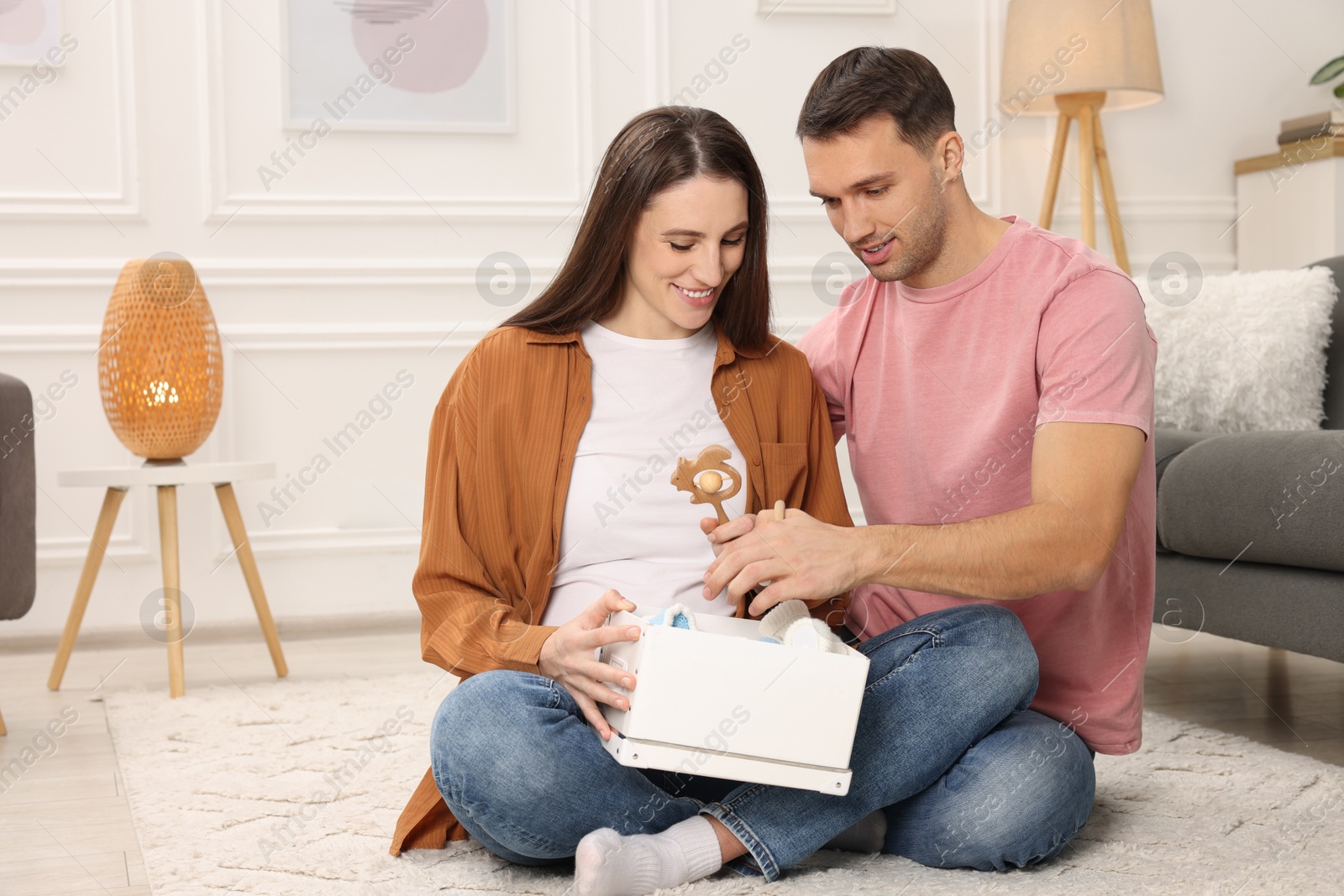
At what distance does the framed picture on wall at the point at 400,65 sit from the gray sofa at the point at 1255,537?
1920mm

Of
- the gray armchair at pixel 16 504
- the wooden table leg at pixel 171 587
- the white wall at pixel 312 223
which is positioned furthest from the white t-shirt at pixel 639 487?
the white wall at pixel 312 223

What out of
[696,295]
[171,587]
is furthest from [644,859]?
[171,587]

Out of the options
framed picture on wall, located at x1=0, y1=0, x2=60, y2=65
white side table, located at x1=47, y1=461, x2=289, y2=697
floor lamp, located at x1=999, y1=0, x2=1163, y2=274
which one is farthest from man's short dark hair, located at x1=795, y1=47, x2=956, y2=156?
framed picture on wall, located at x1=0, y1=0, x2=60, y2=65

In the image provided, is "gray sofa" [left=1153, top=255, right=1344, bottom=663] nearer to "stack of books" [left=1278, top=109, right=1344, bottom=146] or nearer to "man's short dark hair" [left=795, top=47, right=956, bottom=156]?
"man's short dark hair" [left=795, top=47, right=956, bottom=156]

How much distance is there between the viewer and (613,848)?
122 cm

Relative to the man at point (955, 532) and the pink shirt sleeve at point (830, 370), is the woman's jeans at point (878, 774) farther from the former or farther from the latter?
the pink shirt sleeve at point (830, 370)

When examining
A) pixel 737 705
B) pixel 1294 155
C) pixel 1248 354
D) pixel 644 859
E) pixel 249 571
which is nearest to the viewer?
pixel 737 705

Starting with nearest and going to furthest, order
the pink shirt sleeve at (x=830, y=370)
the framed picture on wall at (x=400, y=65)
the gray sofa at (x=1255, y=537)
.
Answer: the pink shirt sleeve at (x=830, y=370)
the gray sofa at (x=1255, y=537)
the framed picture on wall at (x=400, y=65)

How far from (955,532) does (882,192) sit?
0.46 metres

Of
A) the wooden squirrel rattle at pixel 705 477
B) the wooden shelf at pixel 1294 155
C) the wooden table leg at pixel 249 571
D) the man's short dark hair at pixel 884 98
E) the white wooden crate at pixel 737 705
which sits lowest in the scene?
the wooden table leg at pixel 249 571

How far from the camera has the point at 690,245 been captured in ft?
4.76

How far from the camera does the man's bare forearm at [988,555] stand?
4.04ft

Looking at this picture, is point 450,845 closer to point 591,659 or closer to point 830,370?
point 591,659

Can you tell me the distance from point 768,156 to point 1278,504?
1913 mm
